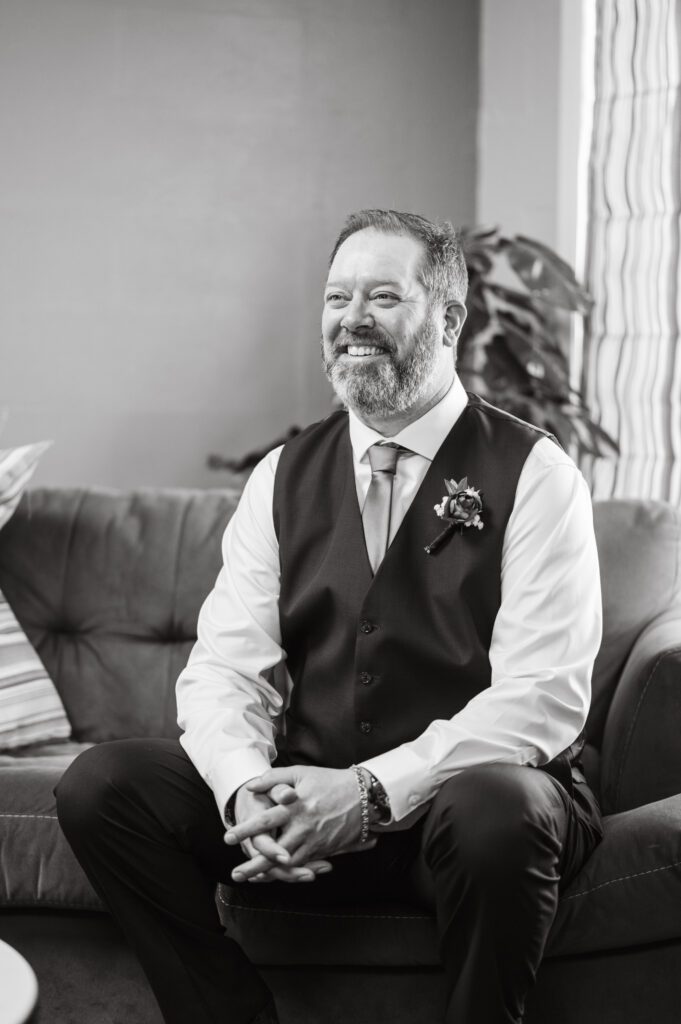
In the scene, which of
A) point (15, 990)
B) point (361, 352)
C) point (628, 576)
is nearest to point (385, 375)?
point (361, 352)

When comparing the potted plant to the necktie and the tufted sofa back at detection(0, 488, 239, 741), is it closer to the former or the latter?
the tufted sofa back at detection(0, 488, 239, 741)

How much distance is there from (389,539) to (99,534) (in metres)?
0.82

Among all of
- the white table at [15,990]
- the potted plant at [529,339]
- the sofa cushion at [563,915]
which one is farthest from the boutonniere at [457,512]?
the potted plant at [529,339]

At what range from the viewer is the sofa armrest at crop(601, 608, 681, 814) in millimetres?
1797

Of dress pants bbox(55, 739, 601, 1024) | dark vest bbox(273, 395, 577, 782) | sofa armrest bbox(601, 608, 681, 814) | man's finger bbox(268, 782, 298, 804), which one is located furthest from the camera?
sofa armrest bbox(601, 608, 681, 814)

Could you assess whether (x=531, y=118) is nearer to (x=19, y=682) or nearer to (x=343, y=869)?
(x=19, y=682)

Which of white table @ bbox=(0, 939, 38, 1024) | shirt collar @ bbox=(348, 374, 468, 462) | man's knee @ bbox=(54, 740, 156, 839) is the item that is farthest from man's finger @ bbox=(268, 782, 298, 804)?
shirt collar @ bbox=(348, 374, 468, 462)

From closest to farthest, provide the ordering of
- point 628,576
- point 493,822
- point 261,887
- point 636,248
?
1. point 493,822
2. point 261,887
3. point 628,576
4. point 636,248

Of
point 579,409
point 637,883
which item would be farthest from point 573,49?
point 637,883

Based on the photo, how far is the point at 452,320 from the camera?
197cm

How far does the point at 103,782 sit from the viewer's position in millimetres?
1558

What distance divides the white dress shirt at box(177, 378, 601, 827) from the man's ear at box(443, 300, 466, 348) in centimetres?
8

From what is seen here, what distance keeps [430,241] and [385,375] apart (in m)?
0.26

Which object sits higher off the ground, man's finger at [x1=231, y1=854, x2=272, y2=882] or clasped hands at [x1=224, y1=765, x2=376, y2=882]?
clasped hands at [x1=224, y1=765, x2=376, y2=882]
